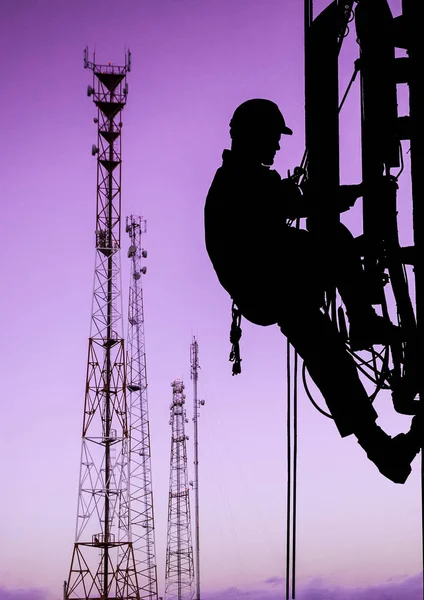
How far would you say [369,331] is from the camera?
654 cm

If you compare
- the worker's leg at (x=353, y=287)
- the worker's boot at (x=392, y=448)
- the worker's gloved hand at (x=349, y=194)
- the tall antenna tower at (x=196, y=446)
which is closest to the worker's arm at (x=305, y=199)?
the worker's gloved hand at (x=349, y=194)

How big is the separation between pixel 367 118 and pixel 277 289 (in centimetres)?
154

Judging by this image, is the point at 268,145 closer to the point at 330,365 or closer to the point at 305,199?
the point at 305,199

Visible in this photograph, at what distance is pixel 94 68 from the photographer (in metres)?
47.2

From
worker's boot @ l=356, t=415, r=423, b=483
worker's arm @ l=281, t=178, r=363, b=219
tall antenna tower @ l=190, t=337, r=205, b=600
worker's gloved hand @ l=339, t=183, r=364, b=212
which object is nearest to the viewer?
worker's boot @ l=356, t=415, r=423, b=483

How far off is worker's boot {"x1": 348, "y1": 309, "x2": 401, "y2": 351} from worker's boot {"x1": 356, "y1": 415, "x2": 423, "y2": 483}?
2.20ft

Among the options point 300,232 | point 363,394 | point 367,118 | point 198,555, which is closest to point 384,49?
point 367,118

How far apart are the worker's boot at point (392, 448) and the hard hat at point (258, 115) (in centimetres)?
239

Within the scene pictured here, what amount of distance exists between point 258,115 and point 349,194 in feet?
3.16

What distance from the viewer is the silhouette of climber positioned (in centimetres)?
629

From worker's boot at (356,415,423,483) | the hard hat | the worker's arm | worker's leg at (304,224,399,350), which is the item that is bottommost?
worker's boot at (356,415,423,483)

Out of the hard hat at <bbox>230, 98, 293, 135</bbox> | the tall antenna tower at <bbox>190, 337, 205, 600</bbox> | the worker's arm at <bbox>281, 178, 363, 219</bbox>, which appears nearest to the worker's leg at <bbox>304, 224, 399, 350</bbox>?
the worker's arm at <bbox>281, 178, 363, 219</bbox>

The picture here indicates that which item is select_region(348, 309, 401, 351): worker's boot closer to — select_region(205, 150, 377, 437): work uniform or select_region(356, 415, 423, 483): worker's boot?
select_region(205, 150, 377, 437): work uniform

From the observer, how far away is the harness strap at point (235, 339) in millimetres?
7184
